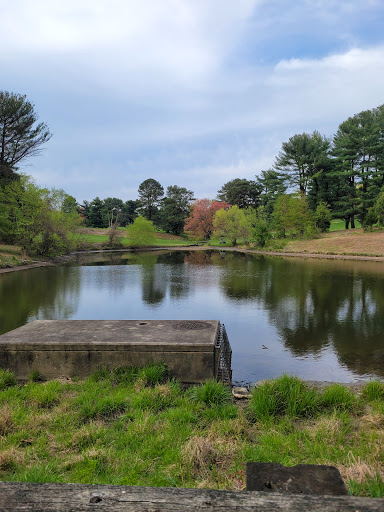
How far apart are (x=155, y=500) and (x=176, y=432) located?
8.27 feet

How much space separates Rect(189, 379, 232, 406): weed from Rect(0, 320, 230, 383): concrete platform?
72 centimetres

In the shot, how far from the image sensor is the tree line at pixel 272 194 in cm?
3262

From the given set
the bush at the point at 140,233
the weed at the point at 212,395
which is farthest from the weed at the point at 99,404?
the bush at the point at 140,233

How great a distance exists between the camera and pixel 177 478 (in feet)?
8.95

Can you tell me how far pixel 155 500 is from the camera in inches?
45.4

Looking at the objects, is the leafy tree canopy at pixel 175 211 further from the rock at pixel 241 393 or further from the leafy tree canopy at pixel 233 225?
the rock at pixel 241 393

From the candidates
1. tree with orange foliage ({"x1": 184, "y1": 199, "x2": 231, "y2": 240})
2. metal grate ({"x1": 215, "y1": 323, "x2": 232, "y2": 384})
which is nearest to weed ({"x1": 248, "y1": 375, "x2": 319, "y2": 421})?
metal grate ({"x1": 215, "y1": 323, "x2": 232, "y2": 384})

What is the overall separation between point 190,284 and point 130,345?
502 inches

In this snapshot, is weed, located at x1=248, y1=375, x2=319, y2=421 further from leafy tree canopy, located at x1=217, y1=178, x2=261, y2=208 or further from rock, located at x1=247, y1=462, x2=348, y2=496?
leafy tree canopy, located at x1=217, y1=178, x2=261, y2=208

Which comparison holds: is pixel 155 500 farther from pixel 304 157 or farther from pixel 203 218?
pixel 203 218

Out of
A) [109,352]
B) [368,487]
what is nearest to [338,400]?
[368,487]

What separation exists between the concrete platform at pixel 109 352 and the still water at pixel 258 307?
1464 millimetres

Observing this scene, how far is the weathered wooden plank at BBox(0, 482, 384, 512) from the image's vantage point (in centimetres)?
109

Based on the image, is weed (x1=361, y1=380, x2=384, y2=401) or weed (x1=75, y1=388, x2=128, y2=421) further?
weed (x1=361, y1=380, x2=384, y2=401)
